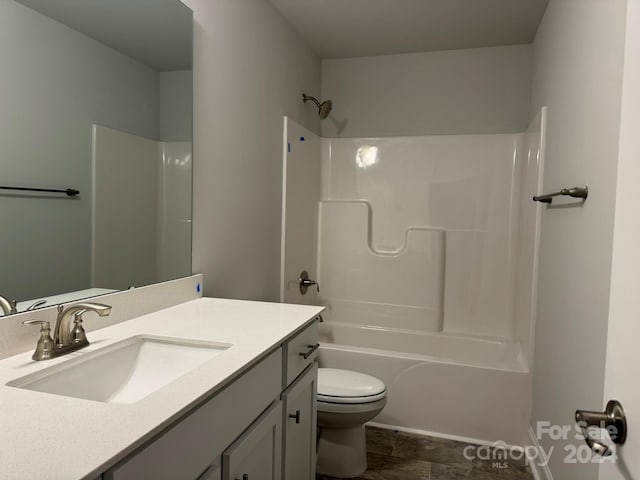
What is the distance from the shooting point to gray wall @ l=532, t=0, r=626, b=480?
127 cm

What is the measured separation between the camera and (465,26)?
8.99ft

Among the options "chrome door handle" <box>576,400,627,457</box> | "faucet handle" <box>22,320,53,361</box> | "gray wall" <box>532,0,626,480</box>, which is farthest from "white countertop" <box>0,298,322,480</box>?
"gray wall" <box>532,0,626,480</box>

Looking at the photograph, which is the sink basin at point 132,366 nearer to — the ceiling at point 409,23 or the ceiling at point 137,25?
the ceiling at point 137,25

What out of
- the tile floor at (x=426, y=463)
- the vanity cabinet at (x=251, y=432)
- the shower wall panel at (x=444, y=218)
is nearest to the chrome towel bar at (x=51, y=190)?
the vanity cabinet at (x=251, y=432)

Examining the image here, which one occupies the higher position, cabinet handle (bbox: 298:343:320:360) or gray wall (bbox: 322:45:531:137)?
gray wall (bbox: 322:45:531:137)

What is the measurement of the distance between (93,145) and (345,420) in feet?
5.17

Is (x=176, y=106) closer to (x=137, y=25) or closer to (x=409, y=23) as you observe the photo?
(x=137, y=25)

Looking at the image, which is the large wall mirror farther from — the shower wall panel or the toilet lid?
the shower wall panel

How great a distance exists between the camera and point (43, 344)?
1059mm

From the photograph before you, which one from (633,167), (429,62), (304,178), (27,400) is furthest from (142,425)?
(429,62)

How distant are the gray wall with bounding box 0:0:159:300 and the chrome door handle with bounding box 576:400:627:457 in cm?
131

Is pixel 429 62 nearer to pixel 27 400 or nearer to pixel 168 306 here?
pixel 168 306

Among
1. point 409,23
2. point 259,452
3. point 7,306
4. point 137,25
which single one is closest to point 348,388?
point 259,452

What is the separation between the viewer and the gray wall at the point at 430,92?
3068mm
